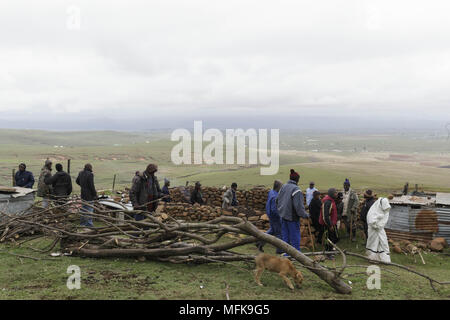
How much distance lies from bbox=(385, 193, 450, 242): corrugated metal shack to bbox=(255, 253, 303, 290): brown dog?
5845mm

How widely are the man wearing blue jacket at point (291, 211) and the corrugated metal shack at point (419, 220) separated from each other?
4120 mm

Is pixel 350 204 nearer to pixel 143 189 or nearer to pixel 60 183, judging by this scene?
pixel 143 189

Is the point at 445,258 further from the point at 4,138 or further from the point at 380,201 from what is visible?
the point at 4,138

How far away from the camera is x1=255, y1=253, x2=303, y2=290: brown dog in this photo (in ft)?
17.8

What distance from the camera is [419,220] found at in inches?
393

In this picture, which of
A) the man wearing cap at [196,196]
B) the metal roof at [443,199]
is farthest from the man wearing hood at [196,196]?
the metal roof at [443,199]

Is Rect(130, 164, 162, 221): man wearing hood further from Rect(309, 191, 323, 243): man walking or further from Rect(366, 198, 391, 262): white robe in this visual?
Rect(366, 198, 391, 262): white robe

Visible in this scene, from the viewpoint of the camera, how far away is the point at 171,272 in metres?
6.03

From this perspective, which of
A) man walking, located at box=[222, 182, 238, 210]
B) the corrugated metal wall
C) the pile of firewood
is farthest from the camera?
the pile of firewood

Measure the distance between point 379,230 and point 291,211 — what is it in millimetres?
2229

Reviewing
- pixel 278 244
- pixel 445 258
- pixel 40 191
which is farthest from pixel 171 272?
pixel 445 258

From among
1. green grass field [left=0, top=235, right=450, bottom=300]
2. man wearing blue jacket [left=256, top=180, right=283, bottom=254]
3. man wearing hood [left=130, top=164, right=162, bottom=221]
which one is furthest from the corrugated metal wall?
man wearing hood [left=130, top=164, right=162, bottom=221]

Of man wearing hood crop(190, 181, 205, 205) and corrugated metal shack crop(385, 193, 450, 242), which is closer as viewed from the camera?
corrugated metal shack crop(385, 193, 450, 242)
